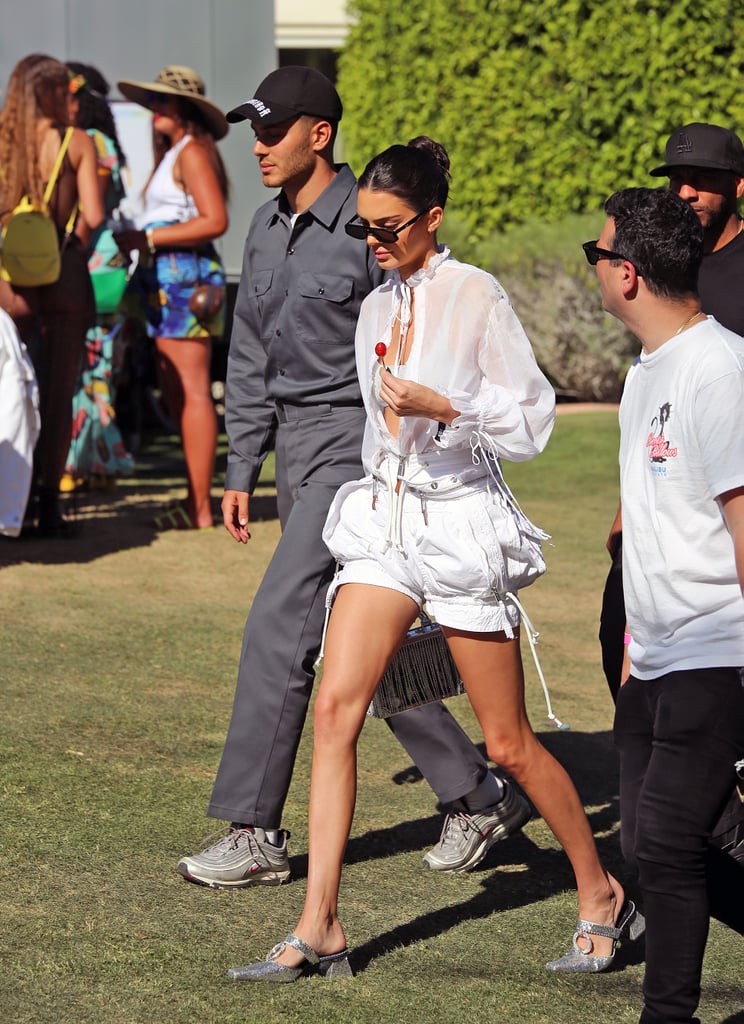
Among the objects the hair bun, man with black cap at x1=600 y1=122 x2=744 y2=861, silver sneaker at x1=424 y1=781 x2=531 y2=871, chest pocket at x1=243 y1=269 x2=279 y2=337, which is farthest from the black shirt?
silver sneaker at x1=424 y1=781 x2=531 y2=871

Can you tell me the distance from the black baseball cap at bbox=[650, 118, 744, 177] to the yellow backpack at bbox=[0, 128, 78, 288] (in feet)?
14.5

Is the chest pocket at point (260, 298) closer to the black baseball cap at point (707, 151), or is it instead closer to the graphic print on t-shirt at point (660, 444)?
the black baseball cap at point (707, 151)

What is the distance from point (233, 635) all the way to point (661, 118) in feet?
29.2

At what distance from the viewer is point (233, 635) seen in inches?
275

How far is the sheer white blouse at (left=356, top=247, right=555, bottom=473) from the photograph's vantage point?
3812 mm

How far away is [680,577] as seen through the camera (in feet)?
10.4

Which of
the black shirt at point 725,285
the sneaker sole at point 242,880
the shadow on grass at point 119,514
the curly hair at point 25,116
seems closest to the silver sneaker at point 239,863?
the sneaker sole at point 242,880

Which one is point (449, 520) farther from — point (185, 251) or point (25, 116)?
point (185, 251)

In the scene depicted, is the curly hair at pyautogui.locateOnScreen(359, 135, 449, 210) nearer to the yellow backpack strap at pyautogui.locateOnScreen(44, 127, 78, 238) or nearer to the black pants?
the black pants

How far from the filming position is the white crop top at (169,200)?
887 cm

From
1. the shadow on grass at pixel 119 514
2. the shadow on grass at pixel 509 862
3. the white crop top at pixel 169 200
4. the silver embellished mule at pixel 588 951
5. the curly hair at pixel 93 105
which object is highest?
the curly hair at pixel 93 105

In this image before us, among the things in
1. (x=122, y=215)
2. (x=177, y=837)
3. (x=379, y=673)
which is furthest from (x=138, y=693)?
(x=122, y=215)

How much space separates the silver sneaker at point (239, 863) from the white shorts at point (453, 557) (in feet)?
2.77

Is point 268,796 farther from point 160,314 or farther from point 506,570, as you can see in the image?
point 160,314
